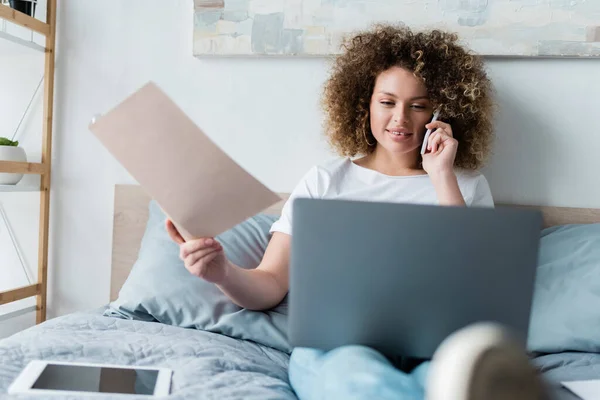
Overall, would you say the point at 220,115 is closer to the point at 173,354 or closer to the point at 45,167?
the point at 45,167

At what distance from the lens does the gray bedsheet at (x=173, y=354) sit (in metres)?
0.97

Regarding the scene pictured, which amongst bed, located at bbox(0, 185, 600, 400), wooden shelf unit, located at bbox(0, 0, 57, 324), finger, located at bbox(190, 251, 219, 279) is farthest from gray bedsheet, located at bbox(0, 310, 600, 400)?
wooden shelf unit, located at bbox(0, 0, 57, 324)

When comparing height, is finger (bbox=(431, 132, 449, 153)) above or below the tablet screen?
above

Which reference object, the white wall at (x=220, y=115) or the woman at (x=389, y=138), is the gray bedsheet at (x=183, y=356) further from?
the white wall at (x=220, y=115)

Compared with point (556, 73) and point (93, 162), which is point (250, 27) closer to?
point (93, 162)

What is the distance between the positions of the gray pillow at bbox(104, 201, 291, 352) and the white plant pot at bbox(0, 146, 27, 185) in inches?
20.1

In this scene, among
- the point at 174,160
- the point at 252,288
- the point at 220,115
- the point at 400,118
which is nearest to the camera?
the point at 174,160

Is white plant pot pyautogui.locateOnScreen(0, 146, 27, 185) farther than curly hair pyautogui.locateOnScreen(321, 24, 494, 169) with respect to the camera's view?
Yes

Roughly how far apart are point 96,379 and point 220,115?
39.2 inches

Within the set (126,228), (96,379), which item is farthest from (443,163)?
(126,228)

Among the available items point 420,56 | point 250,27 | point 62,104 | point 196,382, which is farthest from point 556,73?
point 62,104

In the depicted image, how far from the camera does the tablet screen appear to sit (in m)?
0.89

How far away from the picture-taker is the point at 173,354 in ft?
3.65

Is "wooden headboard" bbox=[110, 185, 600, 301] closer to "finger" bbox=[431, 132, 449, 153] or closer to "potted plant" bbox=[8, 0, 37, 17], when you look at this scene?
"potted plant" bbox=[8, 0, 37, 17]
